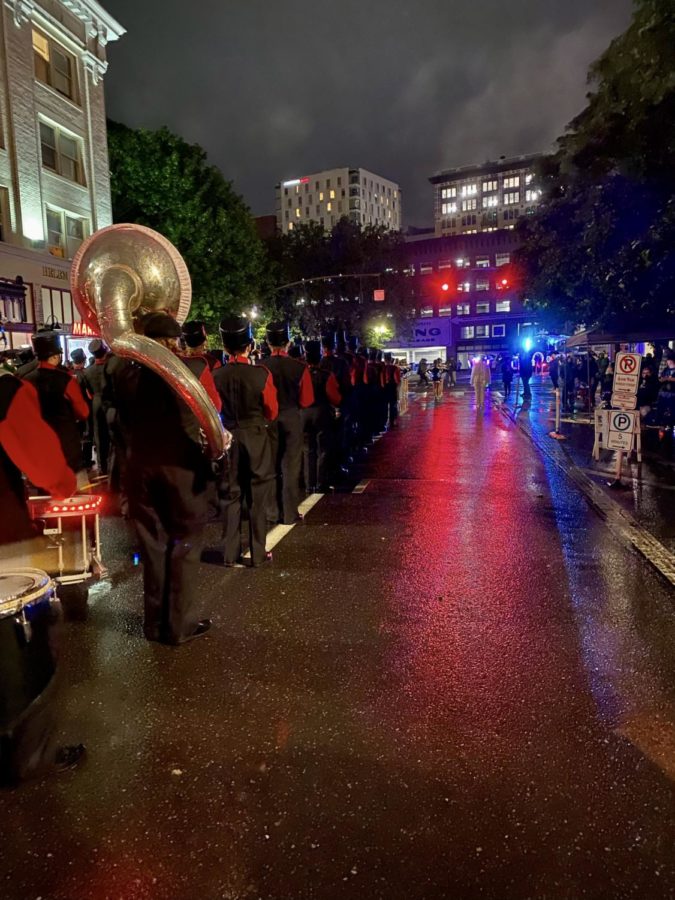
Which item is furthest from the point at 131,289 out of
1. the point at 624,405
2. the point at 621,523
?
A: the point at 624,405

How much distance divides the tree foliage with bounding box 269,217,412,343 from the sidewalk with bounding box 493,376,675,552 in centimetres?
3354

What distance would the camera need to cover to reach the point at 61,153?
22.6 m

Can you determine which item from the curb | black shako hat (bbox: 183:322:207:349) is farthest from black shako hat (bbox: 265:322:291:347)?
the curb

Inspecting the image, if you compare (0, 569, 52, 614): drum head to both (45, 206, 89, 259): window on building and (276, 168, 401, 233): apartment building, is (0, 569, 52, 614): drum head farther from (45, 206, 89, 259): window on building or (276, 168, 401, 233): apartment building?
(276, 168, 401, 233): apartment building

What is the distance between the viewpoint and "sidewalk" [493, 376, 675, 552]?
A: 23.8 feet

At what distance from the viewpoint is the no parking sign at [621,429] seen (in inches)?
366

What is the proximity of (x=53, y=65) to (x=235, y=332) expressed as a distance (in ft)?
74.2

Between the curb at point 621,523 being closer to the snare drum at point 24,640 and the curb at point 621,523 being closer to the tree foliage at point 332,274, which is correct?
the snare drum at point 24,640

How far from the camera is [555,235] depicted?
20.5 meters

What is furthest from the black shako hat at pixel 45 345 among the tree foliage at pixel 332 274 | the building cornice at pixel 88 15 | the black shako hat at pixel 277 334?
the tree foliage at pixel 332 274

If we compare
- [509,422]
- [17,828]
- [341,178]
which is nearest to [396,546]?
[17,828]

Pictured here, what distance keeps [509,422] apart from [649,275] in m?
5.18

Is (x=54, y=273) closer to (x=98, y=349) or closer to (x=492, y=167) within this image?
(x=98, y=349)

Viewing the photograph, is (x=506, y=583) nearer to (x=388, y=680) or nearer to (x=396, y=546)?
(x=396, y=546)
